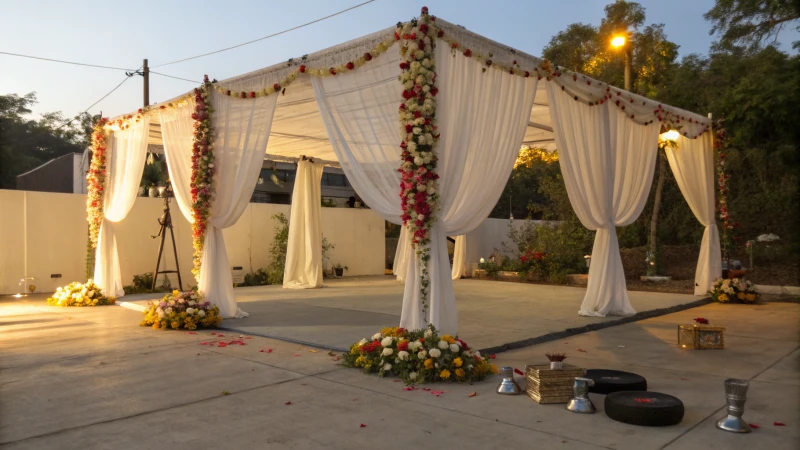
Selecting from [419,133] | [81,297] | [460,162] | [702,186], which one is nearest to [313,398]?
[419,133]

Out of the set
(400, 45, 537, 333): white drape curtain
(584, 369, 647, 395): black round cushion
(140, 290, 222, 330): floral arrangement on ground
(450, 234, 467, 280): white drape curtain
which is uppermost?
(400, 45, 537, 333): white drape curtain

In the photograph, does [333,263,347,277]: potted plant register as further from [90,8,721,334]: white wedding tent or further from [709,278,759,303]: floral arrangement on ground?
[709,278,759,303]: floral arrangement on ground

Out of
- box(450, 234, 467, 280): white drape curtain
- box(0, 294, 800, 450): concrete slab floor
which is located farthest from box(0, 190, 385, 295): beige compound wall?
box(0, 294, 800, 450): concrete slab floor

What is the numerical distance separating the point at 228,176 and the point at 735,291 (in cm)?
780

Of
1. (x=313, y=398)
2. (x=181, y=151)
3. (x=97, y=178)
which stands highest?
(x=181, y=151)

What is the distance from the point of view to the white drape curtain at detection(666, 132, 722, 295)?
9.84 metres

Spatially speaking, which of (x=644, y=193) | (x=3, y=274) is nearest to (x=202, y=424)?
(x=644, y=193)

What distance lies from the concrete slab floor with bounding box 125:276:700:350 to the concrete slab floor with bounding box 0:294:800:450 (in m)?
0.44

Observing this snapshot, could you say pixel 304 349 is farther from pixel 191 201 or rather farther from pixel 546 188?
pixel 546 188

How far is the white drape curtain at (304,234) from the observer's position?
39.1 ft

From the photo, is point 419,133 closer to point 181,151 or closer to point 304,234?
point 181,151

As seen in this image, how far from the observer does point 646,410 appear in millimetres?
3479

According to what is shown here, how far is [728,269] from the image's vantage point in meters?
9.79

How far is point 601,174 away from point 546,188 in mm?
7514
